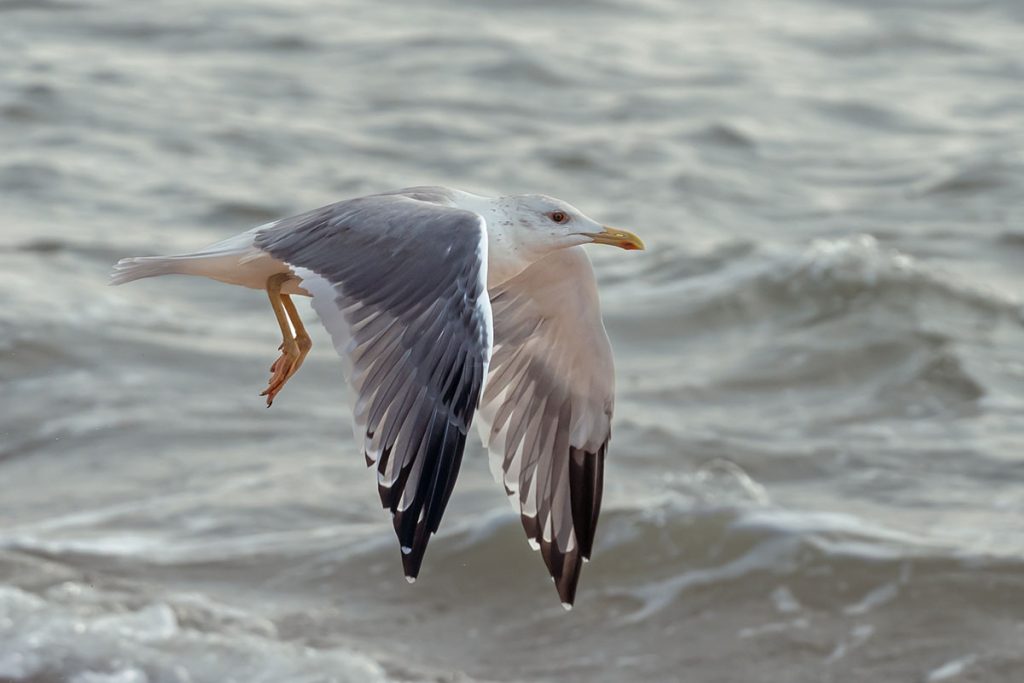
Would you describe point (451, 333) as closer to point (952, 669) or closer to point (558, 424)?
point (558, 424)

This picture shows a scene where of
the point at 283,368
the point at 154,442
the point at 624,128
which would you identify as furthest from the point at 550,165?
the point at 283,368

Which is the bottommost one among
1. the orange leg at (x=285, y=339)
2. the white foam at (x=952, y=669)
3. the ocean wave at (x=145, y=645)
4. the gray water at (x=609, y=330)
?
the gray water at (x=609, y=330)

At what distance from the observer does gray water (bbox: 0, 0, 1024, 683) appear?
22.9 ft

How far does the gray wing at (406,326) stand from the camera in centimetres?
419

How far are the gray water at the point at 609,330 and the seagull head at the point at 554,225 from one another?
2019 mm

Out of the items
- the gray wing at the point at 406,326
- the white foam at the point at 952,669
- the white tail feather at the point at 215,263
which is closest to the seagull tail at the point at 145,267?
the white tail feather at the point at 215,263

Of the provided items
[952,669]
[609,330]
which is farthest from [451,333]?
[609,330]

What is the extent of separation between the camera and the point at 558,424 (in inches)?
227

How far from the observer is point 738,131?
13891 mm

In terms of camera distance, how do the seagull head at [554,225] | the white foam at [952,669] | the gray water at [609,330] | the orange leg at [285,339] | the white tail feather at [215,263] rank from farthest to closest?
the gray water at [609,330] < the white foam at [952,669] < the seagull head at [554,225] < the orange leg at [285,339] < the white tail feather at [215,263]

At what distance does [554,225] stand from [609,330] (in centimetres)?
516

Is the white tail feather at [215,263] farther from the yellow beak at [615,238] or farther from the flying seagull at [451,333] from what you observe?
the yellow beak at [615,238]

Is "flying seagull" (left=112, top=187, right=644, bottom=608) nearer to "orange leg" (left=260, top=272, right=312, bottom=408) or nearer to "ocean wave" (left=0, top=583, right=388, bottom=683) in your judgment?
"orange leg" (left=260, top=272, right=312, bottom=408)

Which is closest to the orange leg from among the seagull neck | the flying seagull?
the flying seagull
